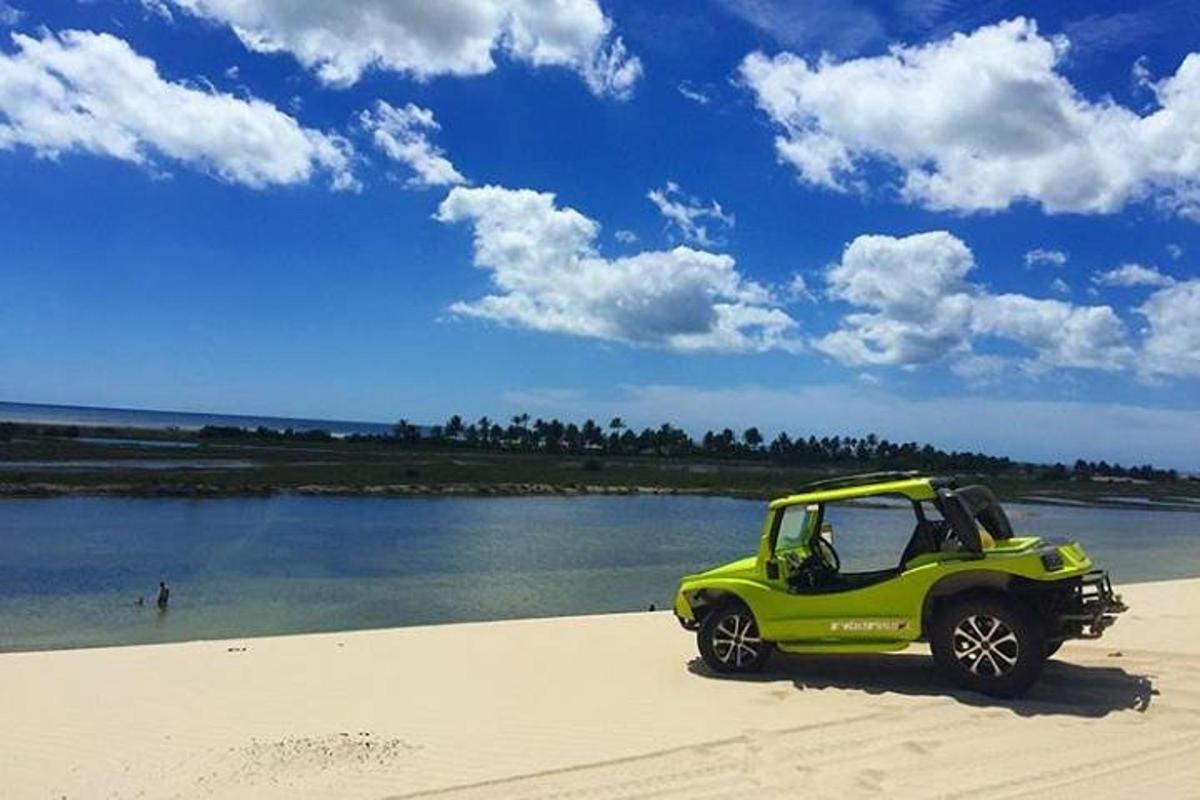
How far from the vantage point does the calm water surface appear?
27.0m

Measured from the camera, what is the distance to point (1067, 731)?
25.9ft

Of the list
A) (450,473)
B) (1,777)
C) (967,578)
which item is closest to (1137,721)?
(967,578)

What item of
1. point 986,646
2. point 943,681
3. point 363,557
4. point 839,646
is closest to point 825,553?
point 839,646

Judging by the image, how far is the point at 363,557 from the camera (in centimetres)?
4012

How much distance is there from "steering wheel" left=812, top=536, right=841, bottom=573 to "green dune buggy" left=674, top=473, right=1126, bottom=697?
2 cm

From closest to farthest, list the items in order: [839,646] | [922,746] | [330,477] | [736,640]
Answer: [922,746]
[839,646]
[736,640]
[330,477]

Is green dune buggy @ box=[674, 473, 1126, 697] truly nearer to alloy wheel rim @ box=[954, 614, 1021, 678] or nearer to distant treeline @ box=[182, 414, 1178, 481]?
alloy wheel rim @ box=[954, 614, 1021, 678]

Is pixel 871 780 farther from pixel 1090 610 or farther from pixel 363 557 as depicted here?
pixel 363 557

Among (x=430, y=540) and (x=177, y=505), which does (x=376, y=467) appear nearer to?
(x=177, y=505)

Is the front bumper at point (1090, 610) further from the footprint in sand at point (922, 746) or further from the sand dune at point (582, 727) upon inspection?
the footprint in sand at point (922, 746)

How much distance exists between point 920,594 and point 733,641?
204 centimetres

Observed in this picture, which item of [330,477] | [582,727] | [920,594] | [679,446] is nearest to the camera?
[582,727]

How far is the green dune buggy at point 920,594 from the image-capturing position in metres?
8.88

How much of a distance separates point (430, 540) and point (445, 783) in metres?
40.5
